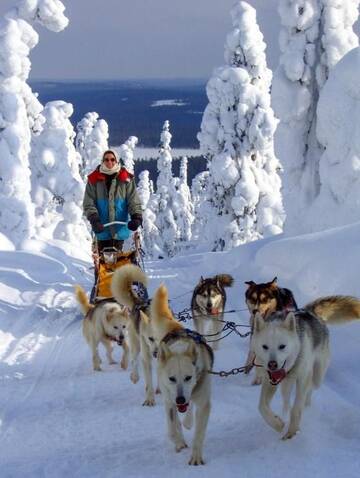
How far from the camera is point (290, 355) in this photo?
4488 mm

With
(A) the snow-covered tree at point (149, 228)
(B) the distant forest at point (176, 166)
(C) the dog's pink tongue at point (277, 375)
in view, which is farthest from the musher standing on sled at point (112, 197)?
(B) the distant forest at point (176, 166)

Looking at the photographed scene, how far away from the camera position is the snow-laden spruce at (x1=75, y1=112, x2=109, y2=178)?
4388 centimetres

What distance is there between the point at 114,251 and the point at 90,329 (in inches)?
75.9

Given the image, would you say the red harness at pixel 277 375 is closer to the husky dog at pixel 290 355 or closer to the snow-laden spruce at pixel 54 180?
the husky dog at pixel 290 355

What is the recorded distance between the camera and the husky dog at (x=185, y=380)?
417 cm

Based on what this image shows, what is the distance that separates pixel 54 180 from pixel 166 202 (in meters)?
24.8

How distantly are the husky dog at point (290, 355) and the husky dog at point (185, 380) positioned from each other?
46 cm

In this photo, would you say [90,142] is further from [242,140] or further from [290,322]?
[290,322]

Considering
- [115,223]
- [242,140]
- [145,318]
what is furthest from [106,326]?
[242,140]

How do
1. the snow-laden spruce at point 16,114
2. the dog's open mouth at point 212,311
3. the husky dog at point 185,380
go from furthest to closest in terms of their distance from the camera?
the snow-laden spruce at point 16,114
the dog's open mouth at point 212,311
the husky dog at point 185,380

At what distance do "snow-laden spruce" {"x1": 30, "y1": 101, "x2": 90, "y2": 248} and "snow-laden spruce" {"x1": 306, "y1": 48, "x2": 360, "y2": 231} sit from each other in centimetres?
1614

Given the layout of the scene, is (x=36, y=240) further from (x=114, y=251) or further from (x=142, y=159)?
(x=142, y=159)

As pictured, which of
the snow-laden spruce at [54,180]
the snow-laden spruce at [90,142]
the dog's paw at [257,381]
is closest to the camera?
the dog's paw at [257,381]

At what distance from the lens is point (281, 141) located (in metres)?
21.3
